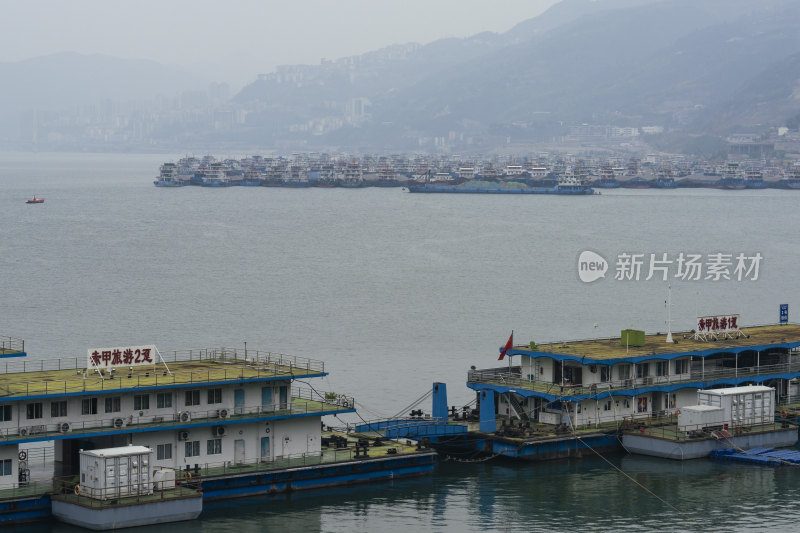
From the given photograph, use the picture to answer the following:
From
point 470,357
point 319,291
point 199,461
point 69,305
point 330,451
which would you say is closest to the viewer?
point 199,461

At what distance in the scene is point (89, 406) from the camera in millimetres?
44281

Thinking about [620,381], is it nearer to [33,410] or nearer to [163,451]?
[163,451]

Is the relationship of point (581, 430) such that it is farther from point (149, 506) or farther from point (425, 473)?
point (149, 506)

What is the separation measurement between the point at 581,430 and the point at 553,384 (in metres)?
2.63

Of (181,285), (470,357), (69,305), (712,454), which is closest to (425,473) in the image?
(712,454)

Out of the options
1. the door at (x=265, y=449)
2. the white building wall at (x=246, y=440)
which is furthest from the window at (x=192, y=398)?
the door at (x=265, y=449)

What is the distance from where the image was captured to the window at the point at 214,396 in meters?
46.8

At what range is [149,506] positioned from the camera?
41.4 m

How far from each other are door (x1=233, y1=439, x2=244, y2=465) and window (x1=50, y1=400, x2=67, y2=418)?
644 cm

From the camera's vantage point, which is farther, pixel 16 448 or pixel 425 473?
pixel 425 473

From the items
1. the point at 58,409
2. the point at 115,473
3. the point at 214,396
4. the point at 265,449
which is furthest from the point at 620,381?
the point at 58,409

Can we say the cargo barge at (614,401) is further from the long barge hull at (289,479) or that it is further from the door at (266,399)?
the door at (266,399)

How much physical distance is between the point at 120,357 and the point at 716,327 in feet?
97.1

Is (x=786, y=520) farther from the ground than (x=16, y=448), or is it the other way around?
(x=16, y=448)
